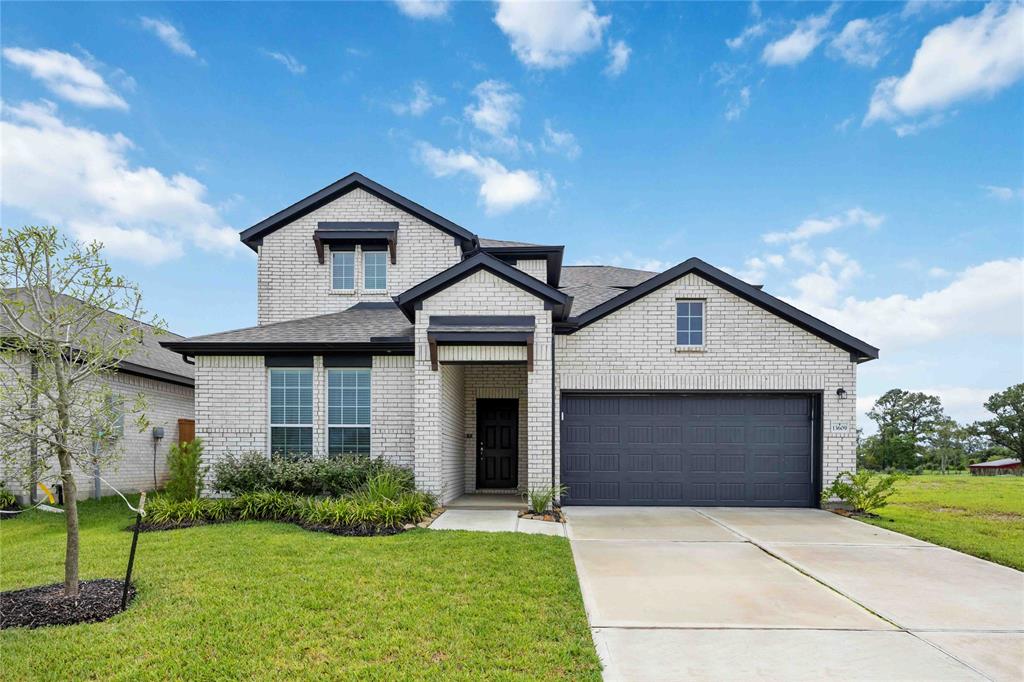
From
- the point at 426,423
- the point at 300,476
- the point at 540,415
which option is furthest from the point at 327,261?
the point at 540,415

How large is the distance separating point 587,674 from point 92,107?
58.9 feet

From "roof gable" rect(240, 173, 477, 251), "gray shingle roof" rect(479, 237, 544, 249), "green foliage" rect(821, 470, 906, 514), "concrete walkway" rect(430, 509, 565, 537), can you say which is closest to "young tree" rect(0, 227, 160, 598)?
"concrete walkway" rect(430, 509, 565, 537)

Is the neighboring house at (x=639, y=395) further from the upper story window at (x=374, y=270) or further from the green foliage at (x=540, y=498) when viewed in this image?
the upper story window at (x=374, y=270)

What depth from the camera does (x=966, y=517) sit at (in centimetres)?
1101

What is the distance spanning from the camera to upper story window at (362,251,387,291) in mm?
14258

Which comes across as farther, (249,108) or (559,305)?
(249,108)

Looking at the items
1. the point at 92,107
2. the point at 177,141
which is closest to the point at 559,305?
the point at 177,141

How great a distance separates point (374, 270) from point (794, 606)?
1150 cm

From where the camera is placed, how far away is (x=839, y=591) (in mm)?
6055

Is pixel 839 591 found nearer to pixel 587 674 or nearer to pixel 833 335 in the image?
pixel 587 674

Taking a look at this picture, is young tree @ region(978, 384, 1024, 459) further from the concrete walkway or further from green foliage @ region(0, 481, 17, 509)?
green foliage @ region(0, 481, 17, 509)

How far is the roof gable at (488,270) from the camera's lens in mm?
10469

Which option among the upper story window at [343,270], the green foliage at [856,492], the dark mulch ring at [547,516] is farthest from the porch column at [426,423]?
the green foliage at [856,492]

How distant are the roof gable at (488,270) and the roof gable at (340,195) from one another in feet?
12.4
